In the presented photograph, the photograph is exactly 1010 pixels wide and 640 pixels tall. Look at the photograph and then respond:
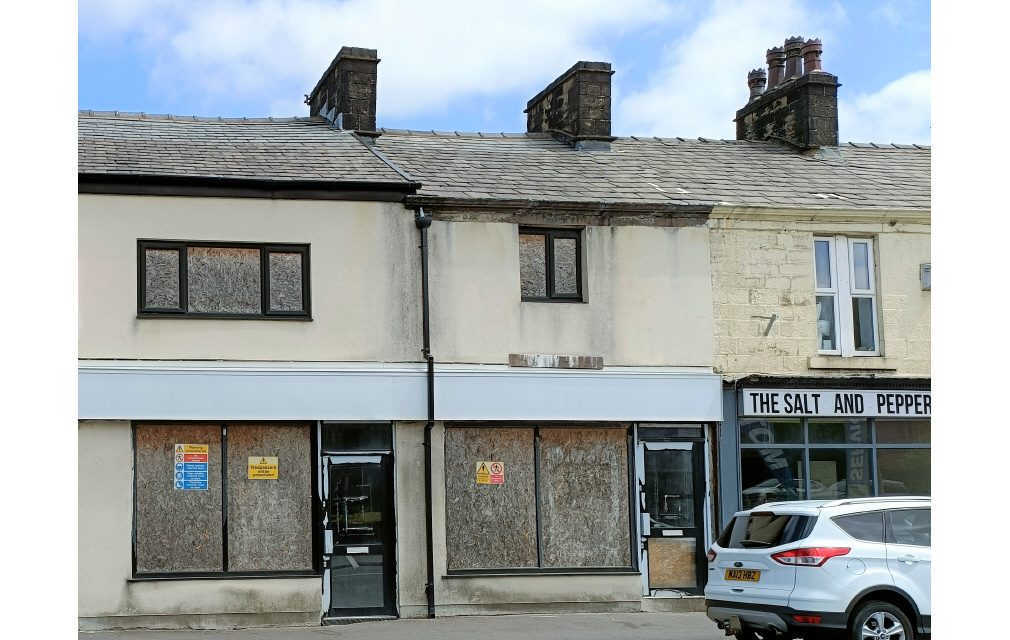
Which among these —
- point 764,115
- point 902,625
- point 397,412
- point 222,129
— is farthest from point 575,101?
point 902,625

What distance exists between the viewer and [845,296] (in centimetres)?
1838

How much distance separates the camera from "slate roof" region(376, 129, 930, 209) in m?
18.0

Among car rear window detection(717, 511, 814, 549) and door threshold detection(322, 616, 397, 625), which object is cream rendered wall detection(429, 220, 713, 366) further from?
car rear window detection(717, 511, 814, 549)

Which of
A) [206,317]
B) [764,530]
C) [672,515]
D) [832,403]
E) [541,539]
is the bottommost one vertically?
[541,539]

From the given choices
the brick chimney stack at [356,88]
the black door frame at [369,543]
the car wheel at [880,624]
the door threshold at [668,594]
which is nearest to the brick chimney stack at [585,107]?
the brick chimney stack at [356,88]

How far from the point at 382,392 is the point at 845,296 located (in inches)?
278

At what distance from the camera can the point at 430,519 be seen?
1614 centimetres

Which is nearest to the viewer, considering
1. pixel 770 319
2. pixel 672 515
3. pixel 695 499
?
pixel 672 515

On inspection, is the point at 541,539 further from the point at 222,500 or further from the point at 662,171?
the point at 662,171

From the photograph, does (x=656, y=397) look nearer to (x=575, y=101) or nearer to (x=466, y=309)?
(x=466, y=309)

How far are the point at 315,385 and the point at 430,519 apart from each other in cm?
227

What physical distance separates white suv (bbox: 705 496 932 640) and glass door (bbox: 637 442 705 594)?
462 centimetres

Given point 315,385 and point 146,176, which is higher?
point 146,176

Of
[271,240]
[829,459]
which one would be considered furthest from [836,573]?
[271,240]
